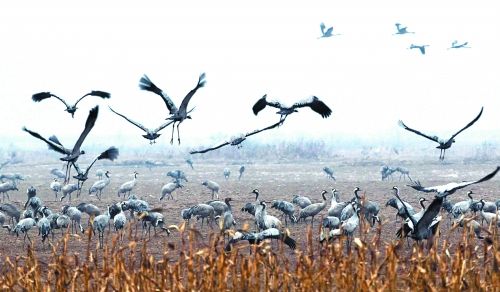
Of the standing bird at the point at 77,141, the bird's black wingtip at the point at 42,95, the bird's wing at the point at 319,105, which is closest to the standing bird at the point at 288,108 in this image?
the bird's wing at the point at 319,105

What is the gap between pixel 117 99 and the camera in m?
140

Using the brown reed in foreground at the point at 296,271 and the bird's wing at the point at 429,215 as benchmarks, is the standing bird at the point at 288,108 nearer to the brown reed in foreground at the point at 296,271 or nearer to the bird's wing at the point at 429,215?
the bird's wing at the point at 429,215

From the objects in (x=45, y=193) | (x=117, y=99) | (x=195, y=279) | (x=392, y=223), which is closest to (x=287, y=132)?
(x=117, y=99)

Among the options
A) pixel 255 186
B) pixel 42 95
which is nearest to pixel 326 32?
pixel 255 186

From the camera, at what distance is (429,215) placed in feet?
31.7

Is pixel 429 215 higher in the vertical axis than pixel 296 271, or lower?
higher

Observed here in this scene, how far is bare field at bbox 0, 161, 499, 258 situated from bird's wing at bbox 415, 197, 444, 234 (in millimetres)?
6183

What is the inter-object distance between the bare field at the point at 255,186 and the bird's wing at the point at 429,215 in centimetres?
618

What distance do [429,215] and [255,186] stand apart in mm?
21258

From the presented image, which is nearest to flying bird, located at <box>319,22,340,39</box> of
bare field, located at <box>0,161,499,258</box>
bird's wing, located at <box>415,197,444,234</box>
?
bare field, located at <box>0,161,499,258</box>

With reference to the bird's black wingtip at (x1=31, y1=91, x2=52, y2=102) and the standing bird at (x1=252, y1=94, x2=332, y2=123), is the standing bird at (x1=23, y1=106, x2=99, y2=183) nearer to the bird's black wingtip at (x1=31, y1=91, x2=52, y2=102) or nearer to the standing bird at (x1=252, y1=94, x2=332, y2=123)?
the bird's black wingtip at (x1=31, y1=91, x2=52, y2=102)

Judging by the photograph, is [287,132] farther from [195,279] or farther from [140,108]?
[195,279]

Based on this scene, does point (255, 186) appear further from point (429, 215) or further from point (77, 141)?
point (429, 215)

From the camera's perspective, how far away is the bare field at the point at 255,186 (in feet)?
60.8
